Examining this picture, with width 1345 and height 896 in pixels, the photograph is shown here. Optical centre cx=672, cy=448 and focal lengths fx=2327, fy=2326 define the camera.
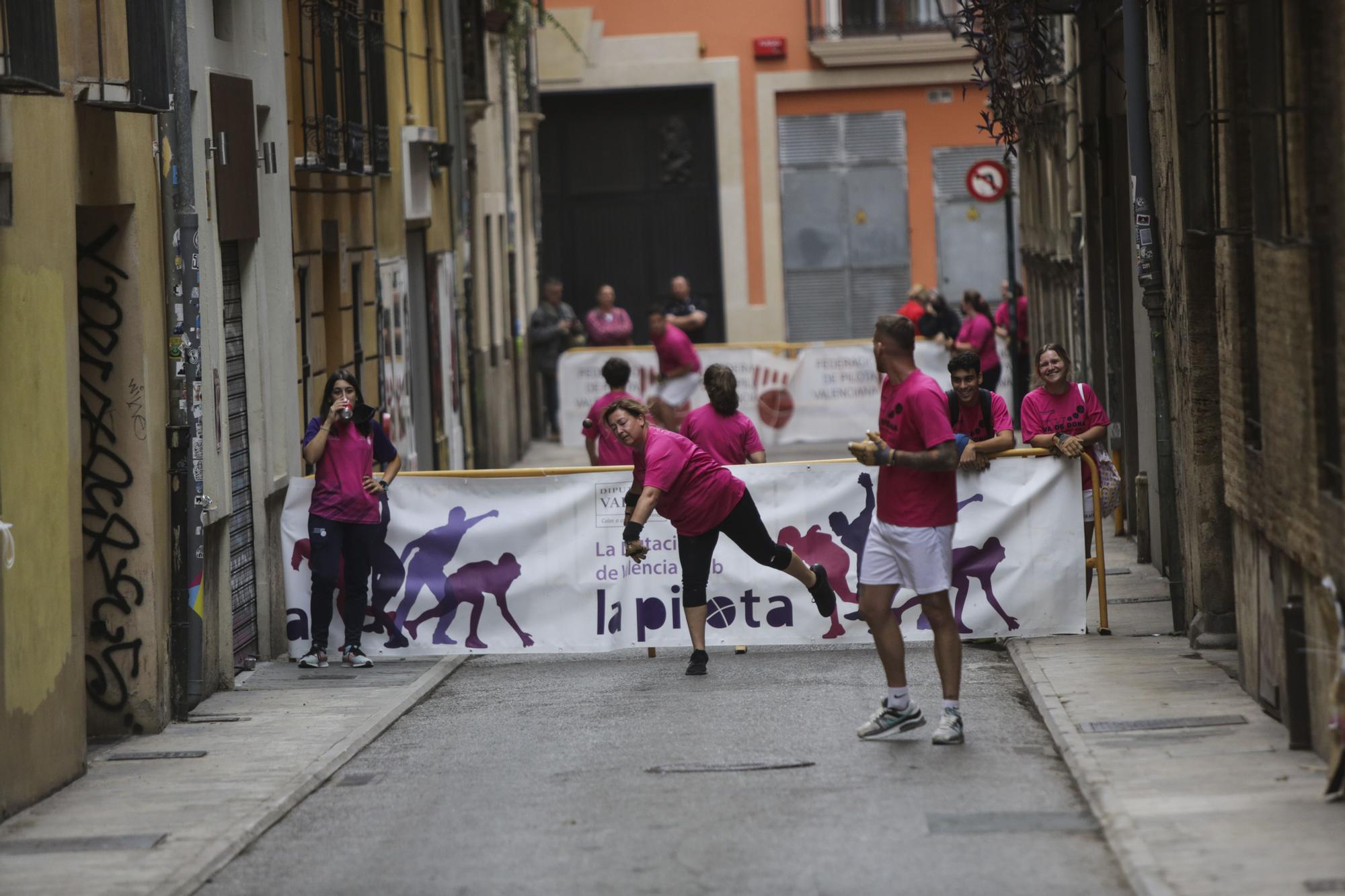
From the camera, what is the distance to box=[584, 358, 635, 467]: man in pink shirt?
56.2 feet

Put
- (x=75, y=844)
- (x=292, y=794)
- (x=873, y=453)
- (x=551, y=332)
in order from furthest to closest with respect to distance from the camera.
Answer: (x=551, y=332)
(x=873, y=453)
(x=292, y=794)
(x=75, y=844)

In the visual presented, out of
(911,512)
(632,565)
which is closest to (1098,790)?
(911,512)

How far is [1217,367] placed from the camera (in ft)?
42.5

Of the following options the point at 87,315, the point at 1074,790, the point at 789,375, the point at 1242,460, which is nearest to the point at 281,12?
the point at 87,315

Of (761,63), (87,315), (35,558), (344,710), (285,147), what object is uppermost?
(761,63)

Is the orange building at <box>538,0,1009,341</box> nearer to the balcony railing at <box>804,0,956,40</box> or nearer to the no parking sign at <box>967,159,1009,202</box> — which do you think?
the balcony railing at <box>804,0,956,40</box>

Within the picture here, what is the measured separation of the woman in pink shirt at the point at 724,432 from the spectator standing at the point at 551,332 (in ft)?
55.5

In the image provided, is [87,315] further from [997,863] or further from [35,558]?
[997,863]

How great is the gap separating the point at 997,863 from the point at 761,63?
32.6m

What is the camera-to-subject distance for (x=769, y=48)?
39562 mm

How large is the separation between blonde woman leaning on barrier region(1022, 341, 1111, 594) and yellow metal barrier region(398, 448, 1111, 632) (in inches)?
3.0

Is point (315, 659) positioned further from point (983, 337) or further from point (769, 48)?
point (769, 48)

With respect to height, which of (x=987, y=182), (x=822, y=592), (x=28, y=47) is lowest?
(x=822, y=592)

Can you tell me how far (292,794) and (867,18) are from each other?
102 feet
